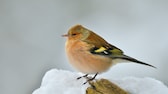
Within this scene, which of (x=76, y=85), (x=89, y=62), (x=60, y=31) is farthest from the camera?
(x=60, y=31)

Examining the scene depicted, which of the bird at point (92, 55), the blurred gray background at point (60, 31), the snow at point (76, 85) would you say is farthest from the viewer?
the blurred gray background at point (60, 31)

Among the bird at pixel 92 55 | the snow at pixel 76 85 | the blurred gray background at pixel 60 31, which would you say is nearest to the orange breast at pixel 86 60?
the bird at pixel 92 55

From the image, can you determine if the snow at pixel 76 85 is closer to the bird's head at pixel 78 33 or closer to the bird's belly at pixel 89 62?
the bird's belly at pixel 89 62

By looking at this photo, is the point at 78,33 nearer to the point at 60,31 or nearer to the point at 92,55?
the point at 92,55

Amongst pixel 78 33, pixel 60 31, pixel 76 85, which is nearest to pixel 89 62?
pixel 78 33

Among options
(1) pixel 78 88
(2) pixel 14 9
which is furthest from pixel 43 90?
(2) pixel 14 9

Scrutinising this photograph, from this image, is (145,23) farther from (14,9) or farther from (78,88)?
(78,88)

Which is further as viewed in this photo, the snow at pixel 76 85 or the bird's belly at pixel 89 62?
the bird's belly at pixel 89 62
